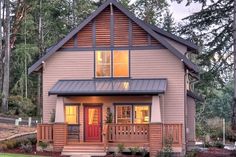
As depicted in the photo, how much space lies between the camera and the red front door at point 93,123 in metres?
29.4

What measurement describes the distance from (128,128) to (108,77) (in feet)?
14.9

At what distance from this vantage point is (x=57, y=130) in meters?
27.0

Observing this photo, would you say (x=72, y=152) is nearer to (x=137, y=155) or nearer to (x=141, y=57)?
(x=137, y=155)

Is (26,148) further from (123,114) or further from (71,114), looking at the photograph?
(123,114)

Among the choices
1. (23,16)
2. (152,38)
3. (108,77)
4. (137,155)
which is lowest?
(137,155)

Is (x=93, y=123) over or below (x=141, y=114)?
below

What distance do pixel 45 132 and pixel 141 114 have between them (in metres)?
Result: 5.82

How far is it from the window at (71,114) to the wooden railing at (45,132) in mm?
2327

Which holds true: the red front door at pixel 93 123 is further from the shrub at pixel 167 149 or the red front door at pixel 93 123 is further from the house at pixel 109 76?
the shrub at pixel 167 149

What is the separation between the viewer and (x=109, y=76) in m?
30.0

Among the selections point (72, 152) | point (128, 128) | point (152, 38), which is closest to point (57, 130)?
point (72, 152)

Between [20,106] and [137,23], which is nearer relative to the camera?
[137,23]

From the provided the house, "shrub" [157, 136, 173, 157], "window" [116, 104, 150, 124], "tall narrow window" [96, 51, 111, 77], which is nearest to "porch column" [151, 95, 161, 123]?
the house

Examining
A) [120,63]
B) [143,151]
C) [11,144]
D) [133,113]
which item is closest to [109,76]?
[120,63]
